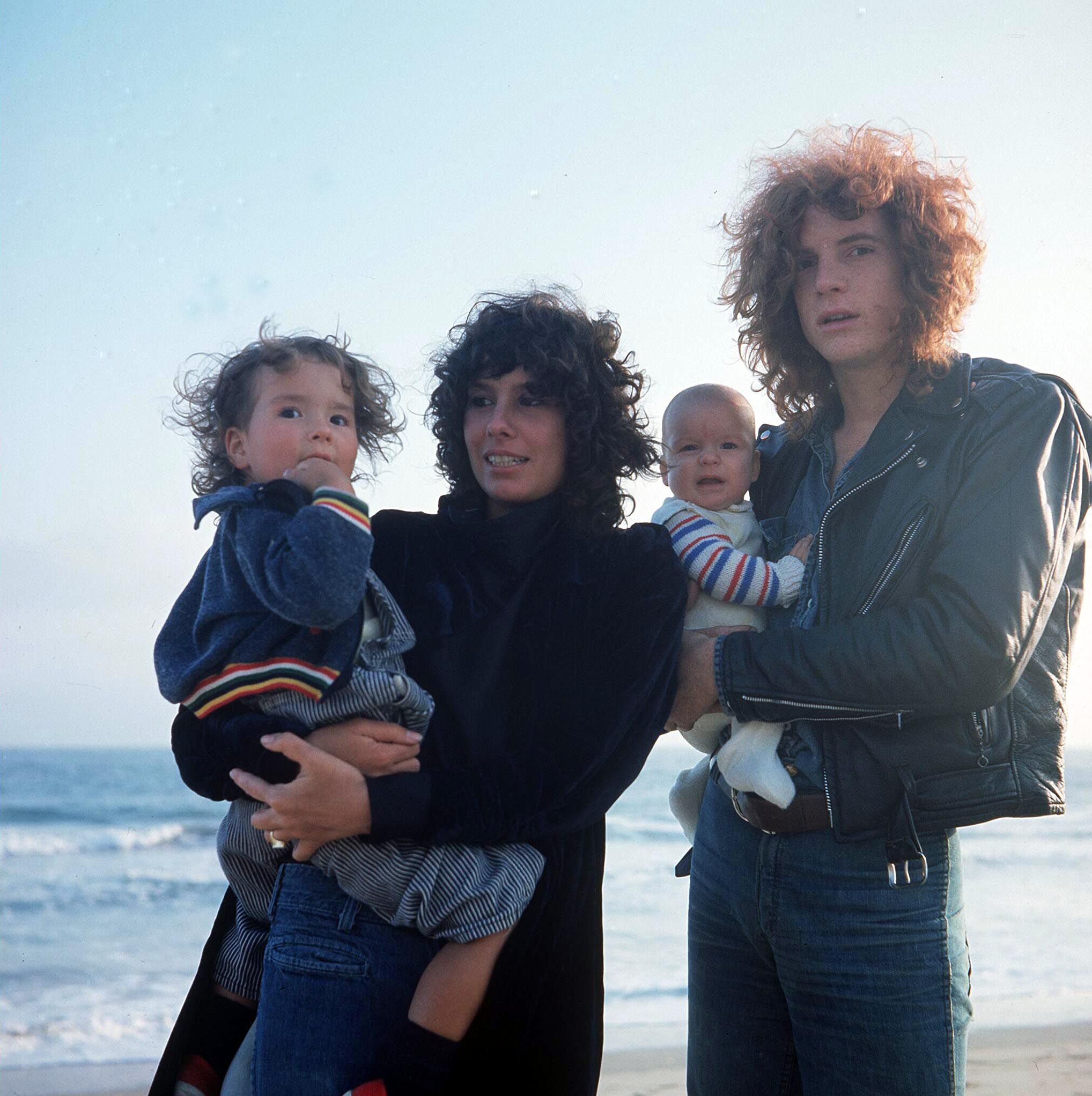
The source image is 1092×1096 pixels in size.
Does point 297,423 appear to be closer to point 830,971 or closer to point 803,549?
point 803,549

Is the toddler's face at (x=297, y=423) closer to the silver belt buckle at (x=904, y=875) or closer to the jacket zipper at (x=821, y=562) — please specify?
the jacket zipper at (x=821, y=562)

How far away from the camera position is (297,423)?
1984 millimetres

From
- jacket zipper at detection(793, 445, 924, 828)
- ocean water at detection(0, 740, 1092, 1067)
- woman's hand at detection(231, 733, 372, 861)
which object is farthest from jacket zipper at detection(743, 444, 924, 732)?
ocean water at detection(0, 740, 1092, 1067)

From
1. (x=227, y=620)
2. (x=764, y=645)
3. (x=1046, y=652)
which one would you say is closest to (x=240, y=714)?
(x=227, y=620)

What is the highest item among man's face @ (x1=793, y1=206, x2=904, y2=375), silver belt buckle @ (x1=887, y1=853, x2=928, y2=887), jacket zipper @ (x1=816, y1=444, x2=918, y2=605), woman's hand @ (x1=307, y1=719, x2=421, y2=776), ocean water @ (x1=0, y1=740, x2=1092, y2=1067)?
man's face @ (x1=793, y1=206, x2=904, y2=375)

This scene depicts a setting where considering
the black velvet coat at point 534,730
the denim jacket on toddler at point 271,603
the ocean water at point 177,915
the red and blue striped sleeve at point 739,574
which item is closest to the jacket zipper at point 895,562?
the red and blue striped sleeve at point 739,574

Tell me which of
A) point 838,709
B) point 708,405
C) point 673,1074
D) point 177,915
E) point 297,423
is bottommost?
point 177,915

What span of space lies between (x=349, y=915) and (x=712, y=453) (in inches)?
49.4

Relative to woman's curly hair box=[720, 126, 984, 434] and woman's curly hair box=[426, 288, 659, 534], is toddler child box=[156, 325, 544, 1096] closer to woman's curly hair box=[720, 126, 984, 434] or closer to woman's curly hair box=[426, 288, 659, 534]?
woman's curly hair box=[426, 288, 659, 534]

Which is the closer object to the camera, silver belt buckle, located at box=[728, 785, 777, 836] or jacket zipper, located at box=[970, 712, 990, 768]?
jacket zipper, located at box=[970, 712, 990, 768]

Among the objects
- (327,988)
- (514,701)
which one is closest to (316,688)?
(514,701)

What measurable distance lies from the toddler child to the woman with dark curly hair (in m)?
0.04

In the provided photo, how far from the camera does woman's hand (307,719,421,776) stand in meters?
1.75

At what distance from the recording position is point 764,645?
6.33 feet
